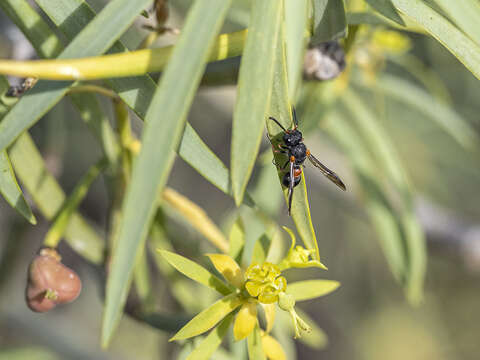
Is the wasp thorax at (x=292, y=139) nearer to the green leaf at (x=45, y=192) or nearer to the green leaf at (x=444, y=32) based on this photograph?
the green leaf at (x=444, y=32)

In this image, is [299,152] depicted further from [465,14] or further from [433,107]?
[433,107]

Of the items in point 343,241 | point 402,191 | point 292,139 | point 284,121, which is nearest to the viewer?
point 284,121

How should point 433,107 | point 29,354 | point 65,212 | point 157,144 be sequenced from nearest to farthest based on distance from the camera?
point 157,144, point 65,212, point 433,107, point 29,354

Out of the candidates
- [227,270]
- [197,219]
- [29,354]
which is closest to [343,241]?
[29,354]

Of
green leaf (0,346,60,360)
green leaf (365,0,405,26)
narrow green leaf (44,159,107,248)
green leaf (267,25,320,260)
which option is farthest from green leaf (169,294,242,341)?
green leaf (0,346,60,360)

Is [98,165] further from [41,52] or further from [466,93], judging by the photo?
[466,93]

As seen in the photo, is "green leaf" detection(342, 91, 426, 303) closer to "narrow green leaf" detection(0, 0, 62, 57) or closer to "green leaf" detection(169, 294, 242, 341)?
"green leaf" detection(169, 294, 242, 341)
